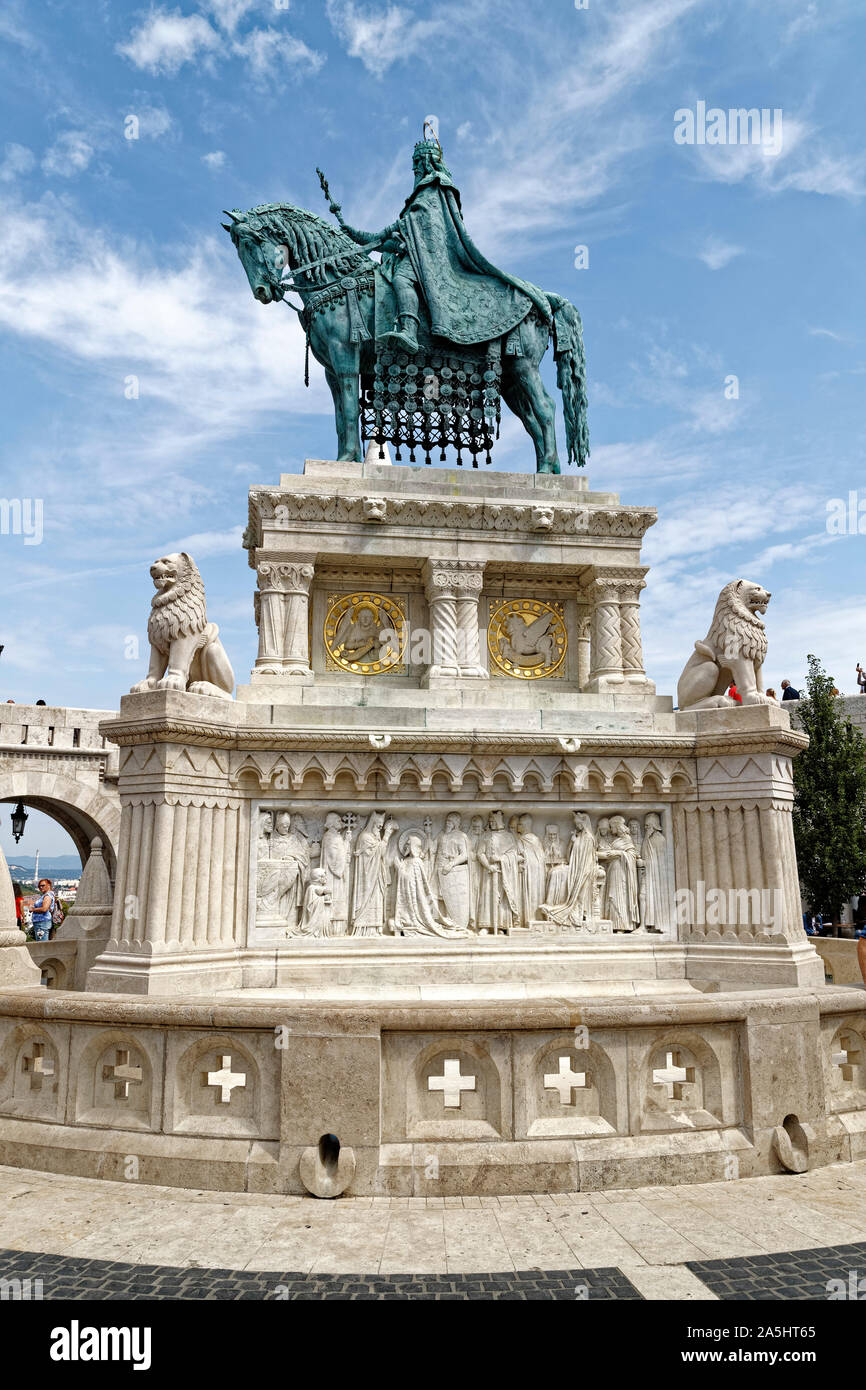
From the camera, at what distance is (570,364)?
14695mm

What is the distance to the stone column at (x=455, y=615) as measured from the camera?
1239cm

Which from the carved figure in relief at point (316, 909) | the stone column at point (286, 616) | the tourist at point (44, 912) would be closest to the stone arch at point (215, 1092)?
the carved figure in relief at point (316, 909)

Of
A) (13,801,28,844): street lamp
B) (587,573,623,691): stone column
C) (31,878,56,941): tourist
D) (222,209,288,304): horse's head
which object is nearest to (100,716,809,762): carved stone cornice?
(587,573,623,691): stone column

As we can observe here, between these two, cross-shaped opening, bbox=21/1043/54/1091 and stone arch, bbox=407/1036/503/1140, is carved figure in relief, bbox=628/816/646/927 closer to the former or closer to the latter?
stone arch, bbox=407/1036/503/1140

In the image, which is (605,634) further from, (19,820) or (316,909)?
(19,820)

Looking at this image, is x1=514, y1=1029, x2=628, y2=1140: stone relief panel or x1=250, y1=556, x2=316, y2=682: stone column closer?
x1=514, y1=1029, x2=628, y2=1140: stone relief panel

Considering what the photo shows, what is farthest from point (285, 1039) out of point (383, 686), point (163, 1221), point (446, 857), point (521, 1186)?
point (383, 686)

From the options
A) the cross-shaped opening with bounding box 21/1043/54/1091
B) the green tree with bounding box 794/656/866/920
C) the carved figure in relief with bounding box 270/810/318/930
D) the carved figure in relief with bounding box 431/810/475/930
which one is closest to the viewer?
the cross-shaped opening with bounding box 21/1043/54/1091

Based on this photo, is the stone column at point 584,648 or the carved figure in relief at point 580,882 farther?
the stone column at point 584,648

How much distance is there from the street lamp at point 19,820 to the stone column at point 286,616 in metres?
22.1

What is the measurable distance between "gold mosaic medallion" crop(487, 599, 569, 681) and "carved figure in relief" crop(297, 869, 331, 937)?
399cm

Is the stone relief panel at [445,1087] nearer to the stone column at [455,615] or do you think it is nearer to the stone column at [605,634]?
the stone column at [455,615]

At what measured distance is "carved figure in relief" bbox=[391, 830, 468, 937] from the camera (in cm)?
1064
